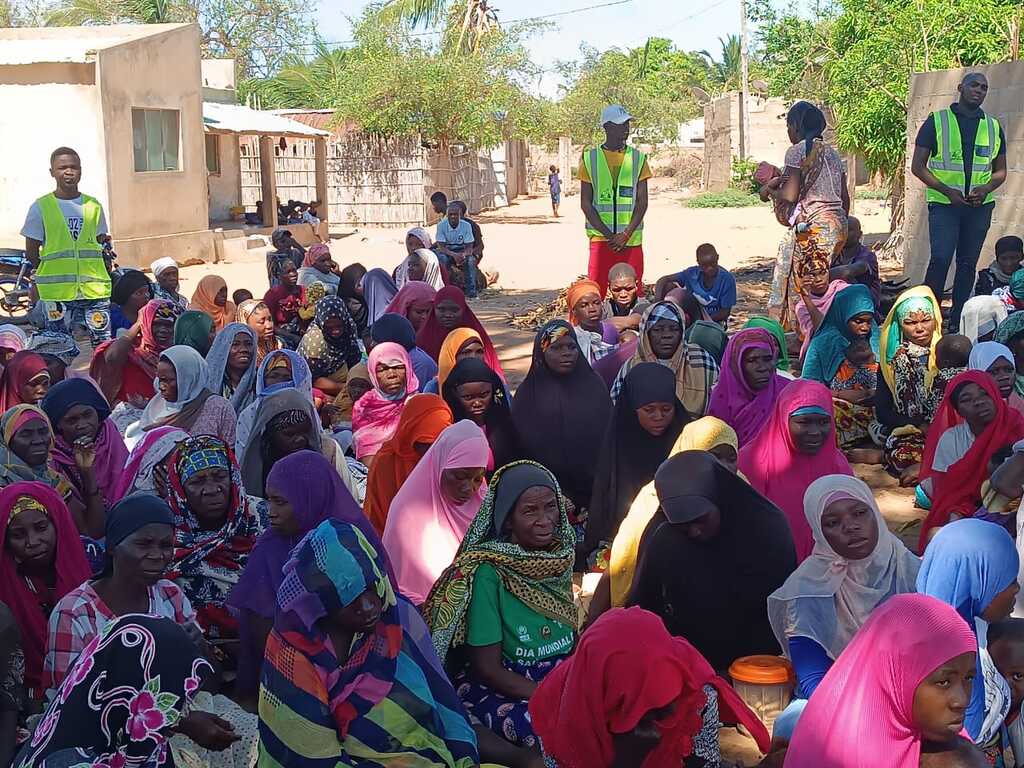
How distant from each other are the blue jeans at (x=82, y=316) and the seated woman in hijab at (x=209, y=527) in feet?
15.3

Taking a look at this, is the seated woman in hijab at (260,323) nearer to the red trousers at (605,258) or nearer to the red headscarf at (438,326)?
the red headscarf at (438,326)

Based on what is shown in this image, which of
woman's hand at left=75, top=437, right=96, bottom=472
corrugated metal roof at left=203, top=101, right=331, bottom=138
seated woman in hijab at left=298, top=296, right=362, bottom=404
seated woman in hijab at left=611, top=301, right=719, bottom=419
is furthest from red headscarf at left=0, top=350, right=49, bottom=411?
corrugated metal roof at left=203, top=101, right=331, bottom=138

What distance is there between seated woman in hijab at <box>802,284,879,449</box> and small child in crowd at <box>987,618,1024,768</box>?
149 inches

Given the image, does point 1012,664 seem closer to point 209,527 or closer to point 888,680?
point 888,680

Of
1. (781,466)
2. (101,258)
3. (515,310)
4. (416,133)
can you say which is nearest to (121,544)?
(781,466)

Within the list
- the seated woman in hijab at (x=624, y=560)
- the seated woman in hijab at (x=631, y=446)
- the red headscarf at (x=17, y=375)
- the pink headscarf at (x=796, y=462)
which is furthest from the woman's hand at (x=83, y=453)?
the pink headscarf at (x=796, y=462)

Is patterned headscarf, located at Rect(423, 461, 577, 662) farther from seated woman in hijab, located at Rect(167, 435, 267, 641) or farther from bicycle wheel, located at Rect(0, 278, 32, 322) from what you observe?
bicycle wheel, located at Rect(0, 278, 32, 322)

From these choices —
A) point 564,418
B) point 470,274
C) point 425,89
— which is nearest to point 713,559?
point 564,418

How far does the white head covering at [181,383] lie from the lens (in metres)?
5.79

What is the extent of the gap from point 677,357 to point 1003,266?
3.22 meters

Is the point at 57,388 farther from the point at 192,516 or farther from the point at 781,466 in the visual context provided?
the point at 781,466

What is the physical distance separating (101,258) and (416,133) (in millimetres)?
18115

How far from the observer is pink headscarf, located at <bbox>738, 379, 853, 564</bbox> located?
4828 mm

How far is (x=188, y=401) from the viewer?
19.2 ft
